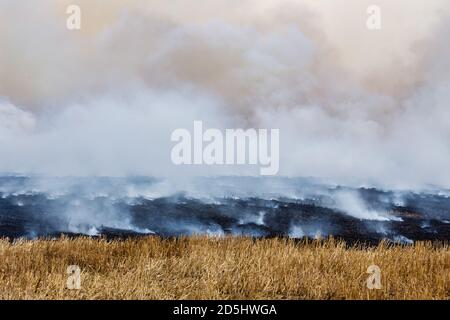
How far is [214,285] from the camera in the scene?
511 inches

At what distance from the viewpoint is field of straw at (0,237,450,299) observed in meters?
12.6

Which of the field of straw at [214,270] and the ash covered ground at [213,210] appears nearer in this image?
the field of straw at [214,270]

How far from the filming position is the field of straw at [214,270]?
41.2 feet

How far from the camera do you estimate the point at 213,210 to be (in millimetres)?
64125

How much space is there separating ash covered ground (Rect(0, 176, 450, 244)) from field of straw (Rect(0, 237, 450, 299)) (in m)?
21.9

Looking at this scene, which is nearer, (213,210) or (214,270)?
(214,270)

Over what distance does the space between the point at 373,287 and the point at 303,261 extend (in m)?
2.64

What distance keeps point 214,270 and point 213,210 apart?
50.1m

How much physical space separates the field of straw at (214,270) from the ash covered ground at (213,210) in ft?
71.9

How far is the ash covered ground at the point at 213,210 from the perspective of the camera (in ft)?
158

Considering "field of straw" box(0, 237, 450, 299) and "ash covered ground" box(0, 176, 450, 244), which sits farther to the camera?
"ash covered ground" box(0, 176, 450, 244)

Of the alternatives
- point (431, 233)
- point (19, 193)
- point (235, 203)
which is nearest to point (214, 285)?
point (431, 233)
